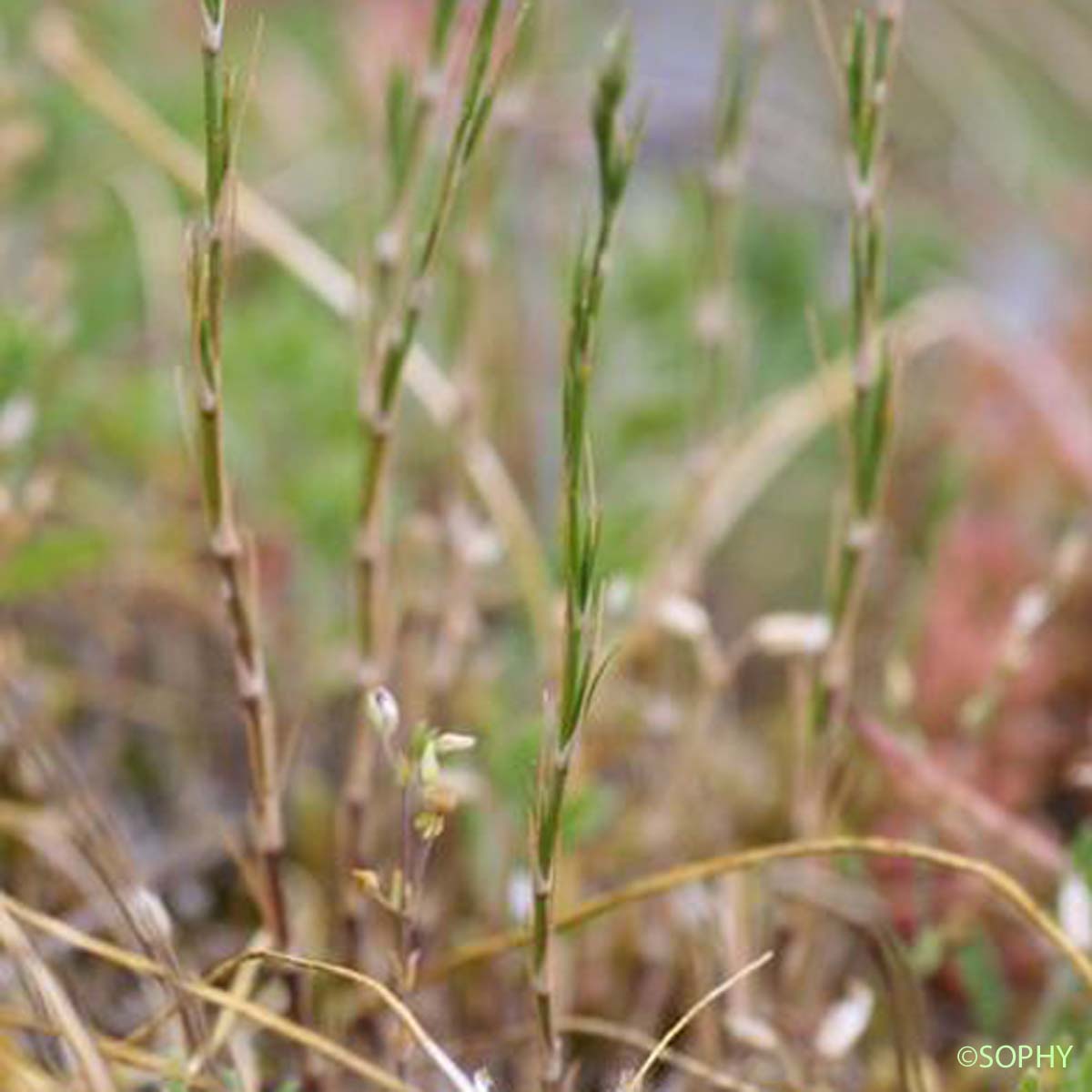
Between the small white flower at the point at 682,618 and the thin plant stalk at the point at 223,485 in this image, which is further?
the small white flower at the point at 682,618

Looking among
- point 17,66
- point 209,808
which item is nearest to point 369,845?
point 209,808

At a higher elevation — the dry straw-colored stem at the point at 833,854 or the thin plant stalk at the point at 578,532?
the thin plant stalk at the point at 578,532

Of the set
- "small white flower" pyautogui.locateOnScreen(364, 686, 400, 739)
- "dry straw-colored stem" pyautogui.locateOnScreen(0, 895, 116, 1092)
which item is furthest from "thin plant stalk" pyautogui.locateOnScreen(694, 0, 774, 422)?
"dry straw-colored stem" pyautogui.locateOnScreen(0, 895, 116, 1092)

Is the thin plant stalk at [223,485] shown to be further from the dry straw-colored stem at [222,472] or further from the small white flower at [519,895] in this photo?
the small white flower at [519,895]

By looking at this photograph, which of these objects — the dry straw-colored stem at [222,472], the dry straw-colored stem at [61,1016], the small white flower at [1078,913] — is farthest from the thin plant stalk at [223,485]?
the small white flower at [1078,913]

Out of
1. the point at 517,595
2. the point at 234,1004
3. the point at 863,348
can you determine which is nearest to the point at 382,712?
the point at 234,1004

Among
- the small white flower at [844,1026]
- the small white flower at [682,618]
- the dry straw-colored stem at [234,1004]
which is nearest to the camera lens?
the dry straw-colored stem at [234,1004]

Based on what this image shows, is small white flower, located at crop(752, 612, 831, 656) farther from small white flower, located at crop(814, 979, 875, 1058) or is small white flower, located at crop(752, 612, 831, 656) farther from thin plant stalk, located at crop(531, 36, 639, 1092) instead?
thin plant stalk, located at crop(531, 36, 639, 1092)
